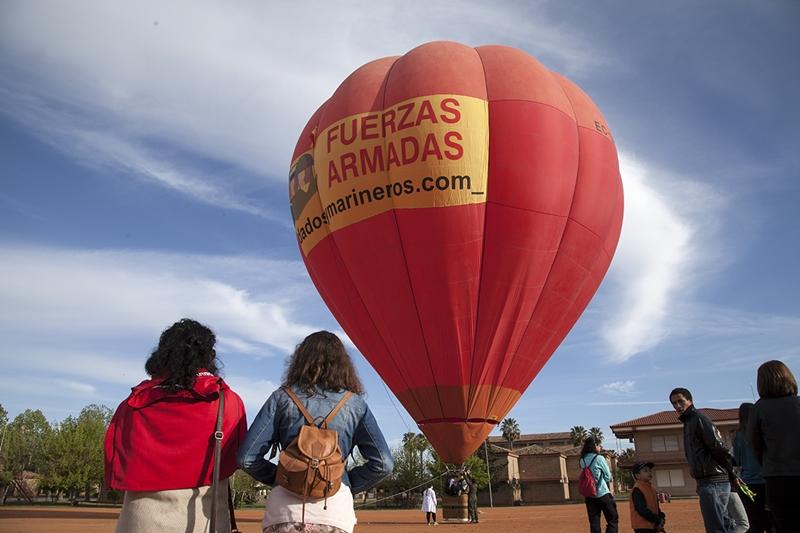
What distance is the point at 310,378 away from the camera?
338cm

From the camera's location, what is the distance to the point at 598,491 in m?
7.80

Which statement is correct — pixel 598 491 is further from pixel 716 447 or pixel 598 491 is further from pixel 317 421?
pixel 317 421

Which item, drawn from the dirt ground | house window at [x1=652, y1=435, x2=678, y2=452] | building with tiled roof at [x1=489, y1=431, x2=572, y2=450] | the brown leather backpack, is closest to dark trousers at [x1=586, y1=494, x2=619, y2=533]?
the brown leather backpack

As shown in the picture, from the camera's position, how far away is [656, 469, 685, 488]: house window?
4522 cm

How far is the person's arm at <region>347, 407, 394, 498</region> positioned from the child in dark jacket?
4.23 meters

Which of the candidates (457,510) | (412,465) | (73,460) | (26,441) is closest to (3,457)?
(26,441)

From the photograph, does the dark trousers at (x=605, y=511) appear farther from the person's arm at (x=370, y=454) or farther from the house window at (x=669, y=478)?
the house window at (x=669, y=478)

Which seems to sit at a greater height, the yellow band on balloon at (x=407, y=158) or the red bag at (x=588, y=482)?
the yellow band on balloon at (x=407, y=158)

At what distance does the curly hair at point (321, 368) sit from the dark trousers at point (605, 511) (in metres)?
5.34

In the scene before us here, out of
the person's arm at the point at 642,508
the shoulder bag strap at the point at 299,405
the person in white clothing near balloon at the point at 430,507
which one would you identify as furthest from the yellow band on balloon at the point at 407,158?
the person in white clothing near balloon at the point at 430,507

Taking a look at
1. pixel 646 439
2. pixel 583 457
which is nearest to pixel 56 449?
pixel 646 439

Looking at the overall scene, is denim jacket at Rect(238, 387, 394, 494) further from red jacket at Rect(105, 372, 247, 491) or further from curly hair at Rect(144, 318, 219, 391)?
curly hair at Rect(144, 318, 219, 391)

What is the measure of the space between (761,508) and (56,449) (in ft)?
182

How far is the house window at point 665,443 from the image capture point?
4734 cm
